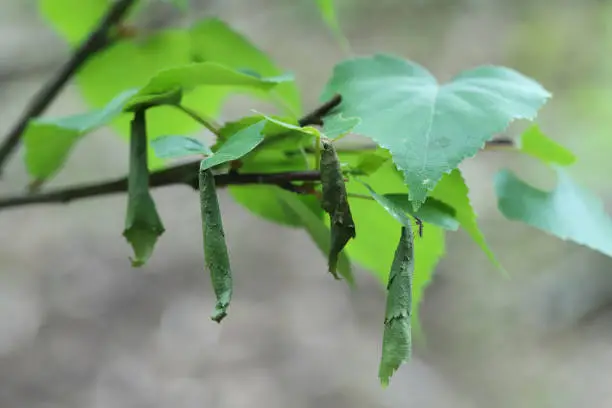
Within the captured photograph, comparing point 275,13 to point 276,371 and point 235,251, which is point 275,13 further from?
point 276,371

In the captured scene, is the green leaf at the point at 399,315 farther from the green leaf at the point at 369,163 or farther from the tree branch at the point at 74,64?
the tree branch at the point at 74,64

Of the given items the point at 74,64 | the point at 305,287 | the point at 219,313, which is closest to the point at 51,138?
the point at 74,64

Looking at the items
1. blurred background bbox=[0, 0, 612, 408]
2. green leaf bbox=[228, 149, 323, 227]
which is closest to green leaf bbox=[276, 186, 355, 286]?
green leaf bbox=[228, 149, 323, 227]

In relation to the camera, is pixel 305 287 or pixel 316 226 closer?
pixel 316 226

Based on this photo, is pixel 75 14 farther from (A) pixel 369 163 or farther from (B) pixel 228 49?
(A) pixel 369 163

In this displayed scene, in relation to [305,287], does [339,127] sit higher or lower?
higher

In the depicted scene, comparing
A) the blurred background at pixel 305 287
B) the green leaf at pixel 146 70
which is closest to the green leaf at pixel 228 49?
the green leaf at pixel 146 70

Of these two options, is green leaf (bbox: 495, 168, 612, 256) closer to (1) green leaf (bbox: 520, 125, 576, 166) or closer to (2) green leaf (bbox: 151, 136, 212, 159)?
(1) green leaf (bbox: 520, 125, 576, 166)
